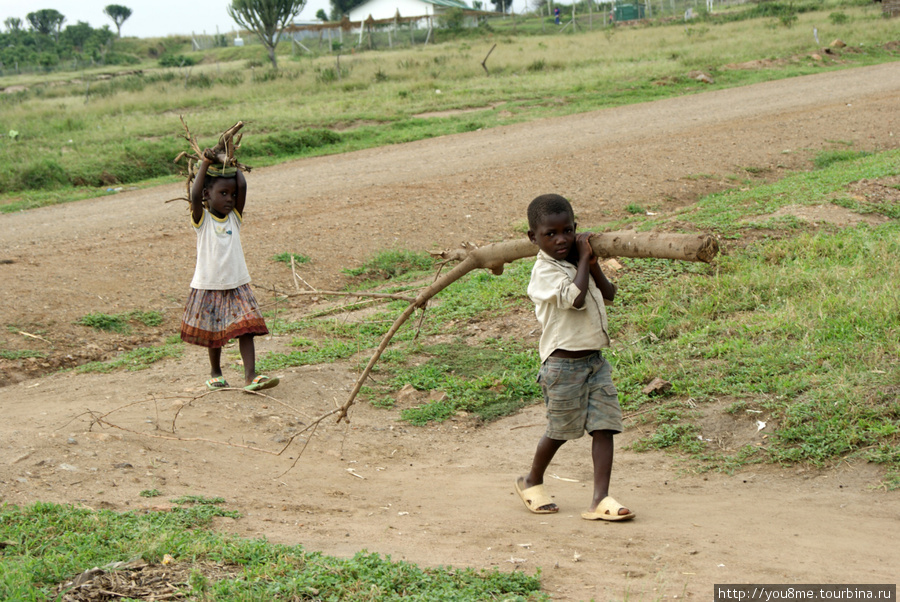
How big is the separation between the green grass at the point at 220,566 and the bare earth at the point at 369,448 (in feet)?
0.71

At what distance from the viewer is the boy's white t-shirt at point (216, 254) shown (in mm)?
4957

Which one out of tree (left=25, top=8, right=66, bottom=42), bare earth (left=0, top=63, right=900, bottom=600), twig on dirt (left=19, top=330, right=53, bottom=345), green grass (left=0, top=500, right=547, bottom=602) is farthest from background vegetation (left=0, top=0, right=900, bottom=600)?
tree (left=25, top=8, right=66, bottom=42)

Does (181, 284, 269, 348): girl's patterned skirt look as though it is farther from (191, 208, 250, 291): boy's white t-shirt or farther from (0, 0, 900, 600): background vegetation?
(0, 0, 900, 600): background vegetation

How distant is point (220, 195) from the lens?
491 cm

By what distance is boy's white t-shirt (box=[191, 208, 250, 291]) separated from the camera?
16.3ft

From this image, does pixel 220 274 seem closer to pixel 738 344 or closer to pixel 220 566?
pixel 220 566

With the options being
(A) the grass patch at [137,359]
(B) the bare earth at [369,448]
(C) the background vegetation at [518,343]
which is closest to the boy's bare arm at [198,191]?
(B) the bare earth at [369,448]

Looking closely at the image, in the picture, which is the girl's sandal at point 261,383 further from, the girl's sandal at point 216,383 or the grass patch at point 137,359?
the grass patch at point 137,359

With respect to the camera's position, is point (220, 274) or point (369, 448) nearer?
point (369, 448)

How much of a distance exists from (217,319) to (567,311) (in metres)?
2.49

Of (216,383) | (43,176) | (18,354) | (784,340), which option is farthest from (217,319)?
(43,176)

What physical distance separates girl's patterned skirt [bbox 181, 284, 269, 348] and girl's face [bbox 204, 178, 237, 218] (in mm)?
503

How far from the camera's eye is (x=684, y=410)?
443 cm

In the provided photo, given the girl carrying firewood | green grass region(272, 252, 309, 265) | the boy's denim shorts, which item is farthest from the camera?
green grass region(272, 252, 309, 265)
